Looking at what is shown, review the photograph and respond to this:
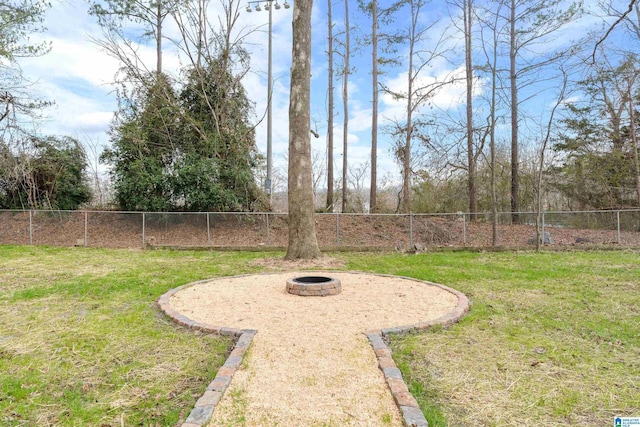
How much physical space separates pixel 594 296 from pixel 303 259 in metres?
5.57

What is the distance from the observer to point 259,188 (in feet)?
45.3

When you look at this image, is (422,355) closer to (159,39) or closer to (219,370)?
(219,370)

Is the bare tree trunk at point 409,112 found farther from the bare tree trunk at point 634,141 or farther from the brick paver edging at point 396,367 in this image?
the brick paver edging at point 396,367

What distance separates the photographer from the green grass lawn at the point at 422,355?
224cm

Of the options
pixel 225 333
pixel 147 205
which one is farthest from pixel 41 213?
pixel 225 333

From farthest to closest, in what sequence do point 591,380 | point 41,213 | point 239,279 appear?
point 41,213 → point 239,279 → point 591,380

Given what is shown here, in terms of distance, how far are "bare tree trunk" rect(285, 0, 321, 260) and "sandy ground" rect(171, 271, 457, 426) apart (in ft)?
7.95

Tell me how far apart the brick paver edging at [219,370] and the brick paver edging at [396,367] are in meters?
1.17

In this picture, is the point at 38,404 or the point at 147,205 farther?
the point at 147,205

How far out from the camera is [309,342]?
11.0 feet

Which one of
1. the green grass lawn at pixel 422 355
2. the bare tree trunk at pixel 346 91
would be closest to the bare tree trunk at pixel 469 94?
the bare tree trunk at pixel 346 91

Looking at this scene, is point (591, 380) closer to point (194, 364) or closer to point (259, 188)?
point (194, 364)

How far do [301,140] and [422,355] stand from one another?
6.41 m

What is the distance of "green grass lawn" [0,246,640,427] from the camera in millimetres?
2240
